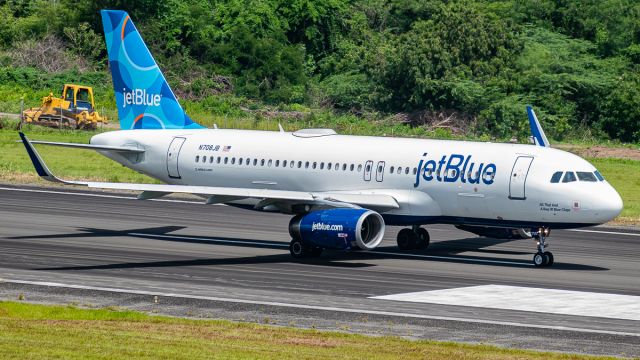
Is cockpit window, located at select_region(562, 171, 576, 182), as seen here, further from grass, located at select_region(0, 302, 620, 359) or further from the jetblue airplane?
grass, located at select_region(0, 302, 620, 359)

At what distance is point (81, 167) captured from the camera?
6594cm

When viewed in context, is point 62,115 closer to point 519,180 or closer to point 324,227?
point 324,227

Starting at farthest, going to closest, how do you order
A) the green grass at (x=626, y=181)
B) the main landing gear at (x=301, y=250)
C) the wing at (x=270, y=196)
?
the green grass at (x=626, y=181) < the main landing gear at (x=301, y=250) < the wing at (x=270, y=196)

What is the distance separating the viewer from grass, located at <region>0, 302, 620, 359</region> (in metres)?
20.6

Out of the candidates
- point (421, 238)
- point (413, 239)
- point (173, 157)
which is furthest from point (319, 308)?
point (173, 157)

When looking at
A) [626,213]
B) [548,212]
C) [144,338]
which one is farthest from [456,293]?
[626,213]

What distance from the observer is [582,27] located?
103m

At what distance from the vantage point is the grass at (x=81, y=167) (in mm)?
59531

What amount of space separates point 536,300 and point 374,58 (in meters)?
66.9

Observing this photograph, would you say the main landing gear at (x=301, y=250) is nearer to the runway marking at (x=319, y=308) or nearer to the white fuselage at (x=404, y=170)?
the white fuselage at (x=404, y=170)

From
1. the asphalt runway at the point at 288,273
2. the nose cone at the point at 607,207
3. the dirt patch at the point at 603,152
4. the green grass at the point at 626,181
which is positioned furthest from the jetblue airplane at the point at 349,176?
the dirt patch at the point at 603,152

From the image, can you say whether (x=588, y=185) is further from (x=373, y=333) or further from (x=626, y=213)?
(x=626, y=213)

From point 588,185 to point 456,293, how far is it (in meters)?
7.17

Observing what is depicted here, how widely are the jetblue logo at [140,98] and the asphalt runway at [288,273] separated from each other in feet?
14.6
